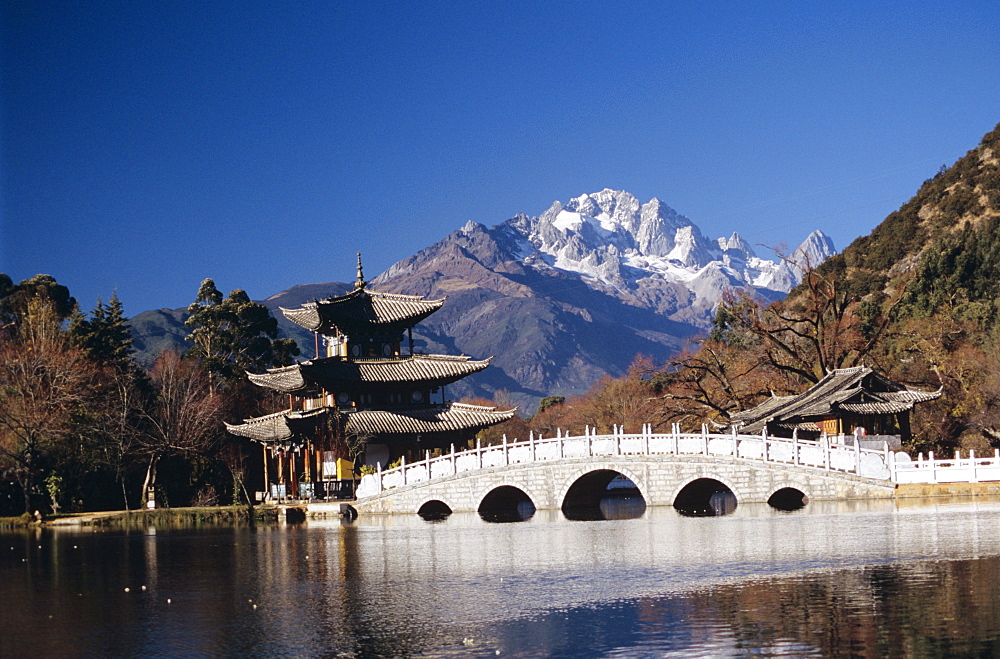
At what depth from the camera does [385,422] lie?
178 feet

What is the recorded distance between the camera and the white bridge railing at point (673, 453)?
3944 centimetres

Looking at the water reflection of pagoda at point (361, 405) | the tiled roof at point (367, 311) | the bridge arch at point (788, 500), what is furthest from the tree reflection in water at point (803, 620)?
the tiled roof at point (367, 311)

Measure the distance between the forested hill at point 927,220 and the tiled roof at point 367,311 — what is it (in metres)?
31.8

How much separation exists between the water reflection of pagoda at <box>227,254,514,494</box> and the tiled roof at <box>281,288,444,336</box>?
49mm

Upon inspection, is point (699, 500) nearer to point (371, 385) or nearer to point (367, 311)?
point (371, 385)

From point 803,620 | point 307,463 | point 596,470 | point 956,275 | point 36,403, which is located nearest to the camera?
point 803,620

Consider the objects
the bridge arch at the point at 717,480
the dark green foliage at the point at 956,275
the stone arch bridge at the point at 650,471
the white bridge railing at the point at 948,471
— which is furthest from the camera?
the dark green foliage at the point at 956,275

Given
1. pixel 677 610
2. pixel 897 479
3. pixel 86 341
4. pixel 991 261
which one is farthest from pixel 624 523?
pixel 991 261

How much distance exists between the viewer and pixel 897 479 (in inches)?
1539

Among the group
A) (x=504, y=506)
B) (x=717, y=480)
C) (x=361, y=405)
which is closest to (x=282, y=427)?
(x=361, y=405)

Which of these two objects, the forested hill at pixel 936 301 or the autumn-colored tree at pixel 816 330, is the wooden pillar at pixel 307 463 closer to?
the autumn-colored tree at pixel 816 330

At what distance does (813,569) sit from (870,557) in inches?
72.0

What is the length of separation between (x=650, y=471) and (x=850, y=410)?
7.51 metres

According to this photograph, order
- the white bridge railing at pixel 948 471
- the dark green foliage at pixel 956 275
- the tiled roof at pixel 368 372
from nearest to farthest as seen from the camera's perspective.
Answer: the white bridge railing at pixel 948 471 < the tiled roof at pixel 368 372 < the dark green foliage at pixel 956 275
